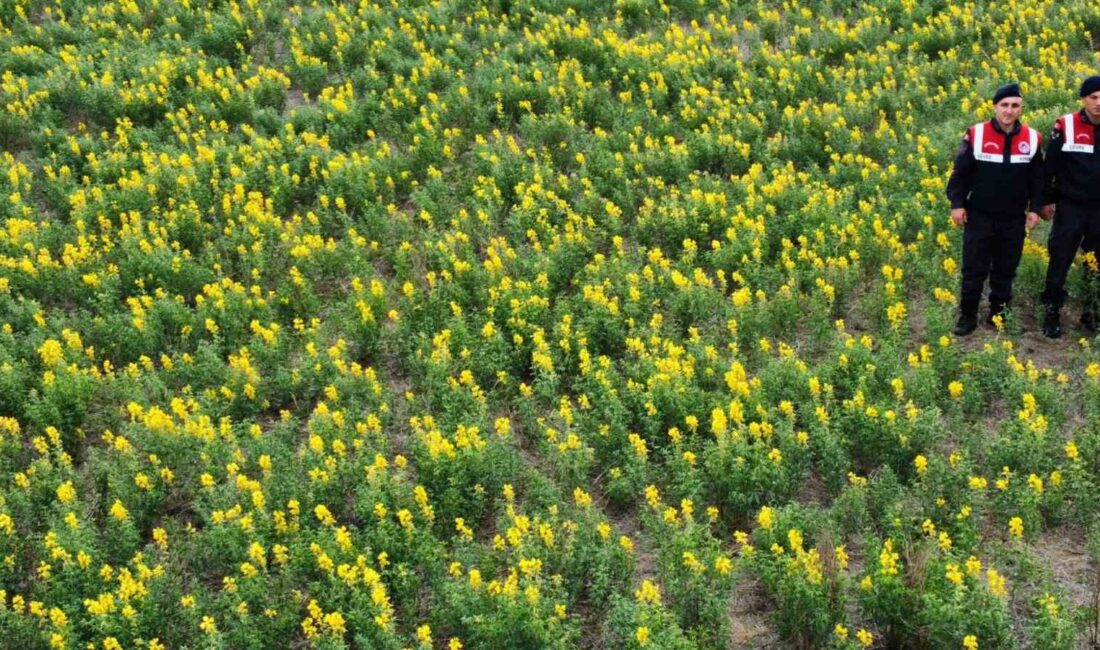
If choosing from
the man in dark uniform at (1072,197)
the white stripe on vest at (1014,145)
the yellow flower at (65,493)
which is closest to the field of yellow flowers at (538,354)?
the yellow flower at (65,493)

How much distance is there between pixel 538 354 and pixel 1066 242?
13.8ft

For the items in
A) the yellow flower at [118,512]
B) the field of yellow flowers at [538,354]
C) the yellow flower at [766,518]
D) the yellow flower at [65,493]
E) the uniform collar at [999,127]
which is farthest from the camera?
the uniform collar at [999,127]

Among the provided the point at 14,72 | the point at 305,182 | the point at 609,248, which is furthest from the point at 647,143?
the point at 14,72

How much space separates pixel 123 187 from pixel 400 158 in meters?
3.10

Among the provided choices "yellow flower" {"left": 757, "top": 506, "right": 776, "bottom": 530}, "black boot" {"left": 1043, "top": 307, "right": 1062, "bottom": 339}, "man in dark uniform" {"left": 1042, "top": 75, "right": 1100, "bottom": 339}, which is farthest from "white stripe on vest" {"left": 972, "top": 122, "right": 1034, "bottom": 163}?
"yellow flower" {"left": 757, "top": 506, "right": 776, "bottom": 530}

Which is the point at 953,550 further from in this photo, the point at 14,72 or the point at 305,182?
the point at 14,72

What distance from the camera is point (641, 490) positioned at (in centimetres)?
655

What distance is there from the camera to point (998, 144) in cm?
714

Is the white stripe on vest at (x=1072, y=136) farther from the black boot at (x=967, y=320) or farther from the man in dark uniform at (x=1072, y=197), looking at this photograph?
the black boot at (x=967, y=320)

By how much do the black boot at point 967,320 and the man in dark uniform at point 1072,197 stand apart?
0.56m

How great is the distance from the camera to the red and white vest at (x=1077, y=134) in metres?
7.01

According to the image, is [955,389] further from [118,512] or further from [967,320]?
[118,512]

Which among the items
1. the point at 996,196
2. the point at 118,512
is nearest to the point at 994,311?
the point at 996,196

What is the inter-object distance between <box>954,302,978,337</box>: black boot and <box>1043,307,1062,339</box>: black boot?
1.77 feet
